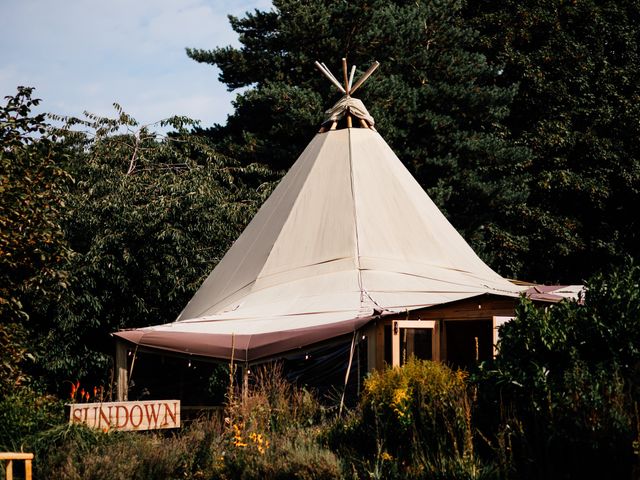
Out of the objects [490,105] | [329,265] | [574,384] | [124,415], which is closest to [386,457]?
[574,384]

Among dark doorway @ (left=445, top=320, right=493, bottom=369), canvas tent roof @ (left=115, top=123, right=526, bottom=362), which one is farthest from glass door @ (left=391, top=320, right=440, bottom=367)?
dark doorway @ (left=445, top=320, right=493, bottom=369)

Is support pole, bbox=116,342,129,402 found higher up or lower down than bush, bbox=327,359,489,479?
higher up

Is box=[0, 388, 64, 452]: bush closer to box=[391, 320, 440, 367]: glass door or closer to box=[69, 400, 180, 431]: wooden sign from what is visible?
box=[69, 400, 180, 431]: wooden sign

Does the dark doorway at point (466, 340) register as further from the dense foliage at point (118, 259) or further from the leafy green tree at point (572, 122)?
the leafy green tree at point (572, 122)

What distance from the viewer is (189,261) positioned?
15.2 m

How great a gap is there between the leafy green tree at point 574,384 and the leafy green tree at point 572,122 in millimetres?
16254

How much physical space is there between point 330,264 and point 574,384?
6626 mm

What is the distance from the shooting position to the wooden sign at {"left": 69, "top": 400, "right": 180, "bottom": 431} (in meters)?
7.73

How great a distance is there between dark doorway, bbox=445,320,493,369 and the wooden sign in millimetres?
5943

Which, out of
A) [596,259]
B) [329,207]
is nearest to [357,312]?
[329,207]

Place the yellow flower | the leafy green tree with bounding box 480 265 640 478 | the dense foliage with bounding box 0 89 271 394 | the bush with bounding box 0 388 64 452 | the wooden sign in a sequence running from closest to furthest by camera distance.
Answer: the leafy green tree with bounding box 480 265 640 478, the yellow flower, the wooden sign, the bush with bounding box 0 388 64 452, the dense foliage with bounding box 0 89 271 394

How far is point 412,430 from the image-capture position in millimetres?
6828

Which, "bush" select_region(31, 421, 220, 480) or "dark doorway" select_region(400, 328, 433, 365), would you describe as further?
"dark doorway" select_region(400, 328, 433, 365)

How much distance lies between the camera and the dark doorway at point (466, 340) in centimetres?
1298
